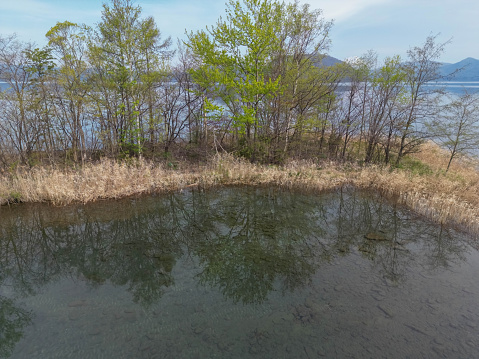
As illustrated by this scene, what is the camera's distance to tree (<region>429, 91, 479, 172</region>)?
13.8m

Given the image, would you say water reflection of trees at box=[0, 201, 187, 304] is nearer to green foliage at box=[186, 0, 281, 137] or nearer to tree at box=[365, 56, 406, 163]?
green foliage at box=[186, 0, 281, 137]

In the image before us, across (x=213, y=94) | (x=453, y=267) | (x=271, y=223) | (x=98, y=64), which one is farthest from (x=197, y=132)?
(x=453, y=267)

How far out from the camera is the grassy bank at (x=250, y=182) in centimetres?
1016

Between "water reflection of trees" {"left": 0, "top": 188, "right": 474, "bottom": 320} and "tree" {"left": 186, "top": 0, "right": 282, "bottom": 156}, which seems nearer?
"water reflection of trees" {"left": 0, "top": 188, "right": 474, "bottom": 320}

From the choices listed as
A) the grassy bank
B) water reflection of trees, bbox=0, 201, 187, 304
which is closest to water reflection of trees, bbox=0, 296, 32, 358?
water reflection of trees, bbox=0, 201, 187, 304

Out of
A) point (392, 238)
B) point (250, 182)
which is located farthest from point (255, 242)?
point (250, 182)

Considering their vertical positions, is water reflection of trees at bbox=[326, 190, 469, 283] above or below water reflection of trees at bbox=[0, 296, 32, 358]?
below

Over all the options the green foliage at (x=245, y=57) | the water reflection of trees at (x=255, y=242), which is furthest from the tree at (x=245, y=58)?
the water reflection of trees at (x=255, y=242)

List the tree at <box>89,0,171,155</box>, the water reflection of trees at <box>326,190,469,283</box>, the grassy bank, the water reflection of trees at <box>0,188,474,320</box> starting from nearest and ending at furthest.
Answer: the water reflection of trees at <box>0,188,474,320</box>
the water reflection of trees at <box>326,190,469,283</box>
the grassy bank
the tree at <box>89,0,171,155</box>

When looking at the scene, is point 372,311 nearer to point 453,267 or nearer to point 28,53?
point 453,267

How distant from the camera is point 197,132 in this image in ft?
63.1

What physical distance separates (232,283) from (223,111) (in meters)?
10.7

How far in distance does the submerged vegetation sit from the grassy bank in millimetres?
61

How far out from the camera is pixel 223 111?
14.9 m
